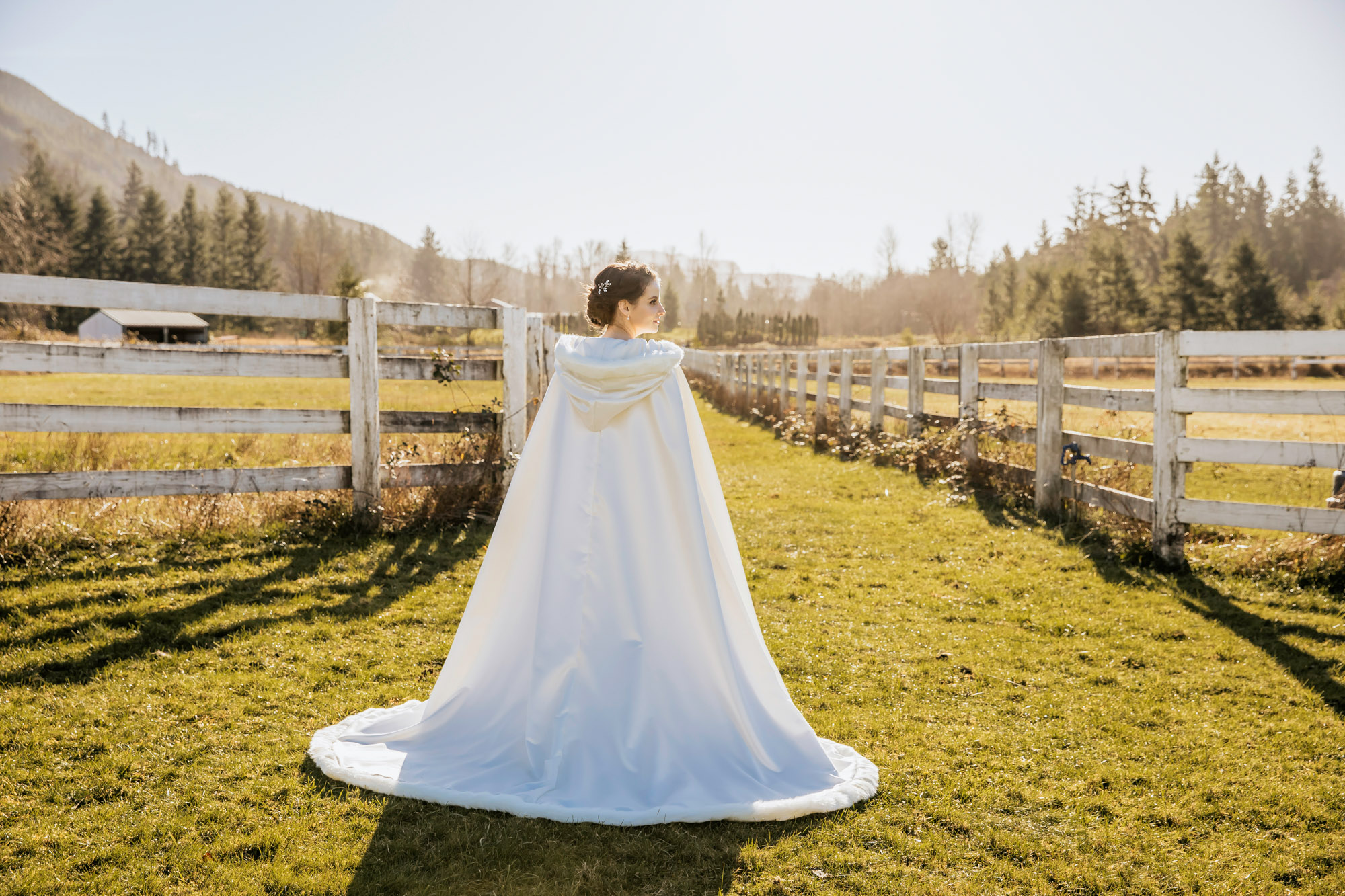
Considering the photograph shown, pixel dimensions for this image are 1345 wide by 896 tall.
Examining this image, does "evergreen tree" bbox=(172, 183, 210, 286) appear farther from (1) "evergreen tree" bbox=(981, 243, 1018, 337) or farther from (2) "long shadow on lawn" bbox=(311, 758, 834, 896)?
(2) "long shadow on lawn" bbox=(311, 758, 834, 896)

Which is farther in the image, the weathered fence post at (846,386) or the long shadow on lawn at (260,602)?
the weathered fence post at (846,386)

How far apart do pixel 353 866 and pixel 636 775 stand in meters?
0.94

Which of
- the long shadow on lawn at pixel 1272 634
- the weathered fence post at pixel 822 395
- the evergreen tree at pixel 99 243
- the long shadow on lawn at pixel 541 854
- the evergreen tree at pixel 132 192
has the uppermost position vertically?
the evergreen tree at pixel 132 192

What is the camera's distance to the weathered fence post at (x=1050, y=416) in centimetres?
725

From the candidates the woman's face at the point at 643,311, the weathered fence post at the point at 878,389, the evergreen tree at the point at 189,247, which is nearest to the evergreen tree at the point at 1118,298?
the weathered fence post at the point at 878,389

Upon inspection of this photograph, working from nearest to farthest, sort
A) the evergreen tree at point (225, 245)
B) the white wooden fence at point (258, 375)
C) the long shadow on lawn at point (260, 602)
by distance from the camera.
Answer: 1. the long shadow on lawn at point (260, 602)
2. the white wooden fence at point (258, 375)
3. the evergreen tree at point (225, 245)

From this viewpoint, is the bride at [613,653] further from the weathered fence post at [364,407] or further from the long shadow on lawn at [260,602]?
the weathered fence post at [364,407]

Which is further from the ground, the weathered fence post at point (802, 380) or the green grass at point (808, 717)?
the weathered fence post at point (802, 380)

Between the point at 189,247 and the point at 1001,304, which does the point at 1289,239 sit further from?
the point at 189,247

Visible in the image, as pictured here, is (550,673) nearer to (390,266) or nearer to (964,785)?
(964,785)

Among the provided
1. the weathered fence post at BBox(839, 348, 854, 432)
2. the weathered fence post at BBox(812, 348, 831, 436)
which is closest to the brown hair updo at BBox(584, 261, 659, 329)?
the weathered fence post at BBox(839, 348, 854, 432)

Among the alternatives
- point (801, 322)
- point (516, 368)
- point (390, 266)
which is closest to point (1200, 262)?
point (801, 322)

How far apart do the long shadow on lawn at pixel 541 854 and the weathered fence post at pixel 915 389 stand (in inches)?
A: 319

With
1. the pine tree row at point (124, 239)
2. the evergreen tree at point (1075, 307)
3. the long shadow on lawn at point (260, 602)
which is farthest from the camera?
the pine tree row at point (124, 239)
